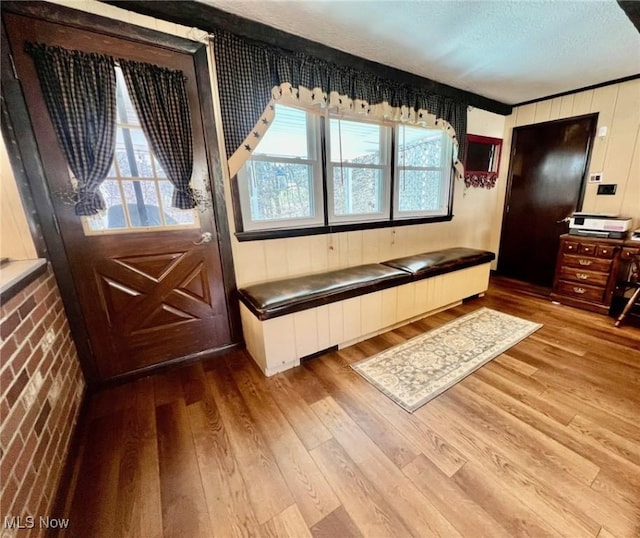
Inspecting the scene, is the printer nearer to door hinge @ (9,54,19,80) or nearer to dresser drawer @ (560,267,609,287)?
dresser drawer @ (560,267,609,287)

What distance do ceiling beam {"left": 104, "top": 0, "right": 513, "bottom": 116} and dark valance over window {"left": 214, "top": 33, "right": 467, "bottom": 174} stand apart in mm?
44

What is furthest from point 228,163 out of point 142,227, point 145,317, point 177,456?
point 177,456

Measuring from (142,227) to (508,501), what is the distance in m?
2.35

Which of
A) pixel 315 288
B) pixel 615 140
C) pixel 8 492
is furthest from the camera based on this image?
pixel 615 140

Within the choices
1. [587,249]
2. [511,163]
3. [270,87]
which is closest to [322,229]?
[270,87]

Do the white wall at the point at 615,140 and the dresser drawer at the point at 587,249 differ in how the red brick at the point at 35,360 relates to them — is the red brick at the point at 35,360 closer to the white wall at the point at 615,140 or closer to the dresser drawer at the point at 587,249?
the dresser drawer at the point at 587,249

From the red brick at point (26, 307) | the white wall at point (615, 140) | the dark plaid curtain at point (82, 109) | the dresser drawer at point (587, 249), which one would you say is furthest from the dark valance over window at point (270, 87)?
the dresser drawer at point (587, 249)

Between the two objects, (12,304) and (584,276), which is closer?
(12,304)

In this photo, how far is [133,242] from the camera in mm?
1747

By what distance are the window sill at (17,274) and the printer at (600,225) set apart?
4312 millimetres

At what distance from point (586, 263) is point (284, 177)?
10.2 ft

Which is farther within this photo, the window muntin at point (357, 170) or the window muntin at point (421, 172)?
the window muntin at point (421, 172)

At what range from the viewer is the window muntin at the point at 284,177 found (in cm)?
213

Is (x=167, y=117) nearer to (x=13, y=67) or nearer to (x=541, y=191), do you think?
(x=13, y=67)
